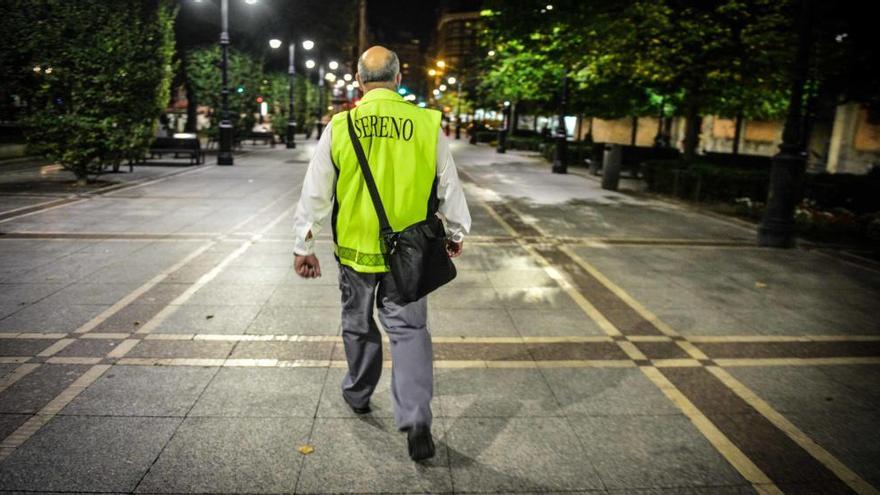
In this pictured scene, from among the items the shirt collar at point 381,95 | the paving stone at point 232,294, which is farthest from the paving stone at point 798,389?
the paving stone at point 232,294

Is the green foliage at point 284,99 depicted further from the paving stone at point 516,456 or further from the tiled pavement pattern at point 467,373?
the paving stone at point 516,456

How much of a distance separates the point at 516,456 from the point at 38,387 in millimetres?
3029

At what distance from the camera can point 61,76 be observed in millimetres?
12477

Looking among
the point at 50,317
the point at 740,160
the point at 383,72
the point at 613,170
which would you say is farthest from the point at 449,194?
the point at 740,160

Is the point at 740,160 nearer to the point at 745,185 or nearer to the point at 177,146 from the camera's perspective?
the point at 745,185

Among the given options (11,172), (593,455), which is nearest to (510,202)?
(593,455)

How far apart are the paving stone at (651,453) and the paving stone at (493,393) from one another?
298 millimetres

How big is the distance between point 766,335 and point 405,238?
13.1 ft

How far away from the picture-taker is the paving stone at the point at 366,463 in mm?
2922

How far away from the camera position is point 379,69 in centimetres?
312

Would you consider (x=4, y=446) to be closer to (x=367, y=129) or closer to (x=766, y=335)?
(x=367, y=129)

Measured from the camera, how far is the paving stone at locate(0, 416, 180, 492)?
113 inches

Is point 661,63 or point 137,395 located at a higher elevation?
point 661,63

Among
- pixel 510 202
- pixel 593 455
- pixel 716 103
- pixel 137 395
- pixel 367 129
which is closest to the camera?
pixel 367 129
